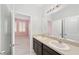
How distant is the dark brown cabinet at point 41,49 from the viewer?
6.99 feet

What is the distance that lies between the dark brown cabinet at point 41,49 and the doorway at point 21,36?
0.14 metres

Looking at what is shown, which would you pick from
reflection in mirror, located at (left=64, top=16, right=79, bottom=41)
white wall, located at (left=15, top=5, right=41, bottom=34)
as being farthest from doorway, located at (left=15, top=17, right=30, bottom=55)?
reflection in mirror, located at (left=64, top=16, right=79, bottom=41)

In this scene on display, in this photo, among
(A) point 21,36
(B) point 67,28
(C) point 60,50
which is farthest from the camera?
(B) point 67,28

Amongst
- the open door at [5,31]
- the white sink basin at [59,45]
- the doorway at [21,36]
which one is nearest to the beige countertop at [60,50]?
the white sink basin at [59,45]

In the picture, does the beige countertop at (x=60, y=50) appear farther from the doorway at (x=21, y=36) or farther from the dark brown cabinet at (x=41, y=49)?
the doorway at (x=21, y=36)

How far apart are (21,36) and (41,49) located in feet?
1.49

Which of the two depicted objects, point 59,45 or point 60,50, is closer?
point 60,50

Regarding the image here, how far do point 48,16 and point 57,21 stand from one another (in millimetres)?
199

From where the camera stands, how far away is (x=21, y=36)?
6.99ft

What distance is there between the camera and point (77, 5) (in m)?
2.11

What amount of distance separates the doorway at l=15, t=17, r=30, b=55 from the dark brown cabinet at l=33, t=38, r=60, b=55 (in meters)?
0.14

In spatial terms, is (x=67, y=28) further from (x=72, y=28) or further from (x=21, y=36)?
(x=21, y=36)

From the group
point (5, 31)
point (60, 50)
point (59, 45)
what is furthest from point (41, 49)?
point (5, 31)
